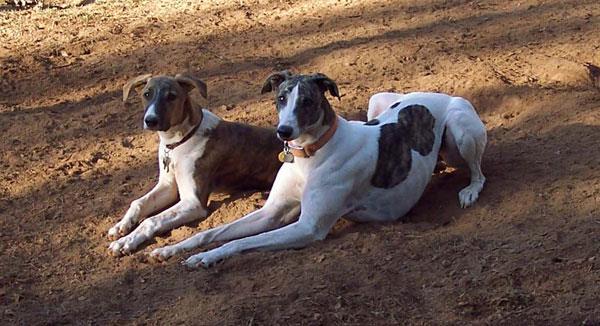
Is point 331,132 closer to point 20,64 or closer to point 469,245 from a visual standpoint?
point 469,245

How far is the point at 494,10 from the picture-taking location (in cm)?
1132

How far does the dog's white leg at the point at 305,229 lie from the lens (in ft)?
20.9

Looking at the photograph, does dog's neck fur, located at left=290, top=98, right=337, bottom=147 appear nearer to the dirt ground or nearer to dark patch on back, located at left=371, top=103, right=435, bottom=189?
dark patch on back, located at left=371, top=103, right=435, bottom=189

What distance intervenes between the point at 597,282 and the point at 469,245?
1.04 meters

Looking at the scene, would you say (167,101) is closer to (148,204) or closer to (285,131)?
(148,204)

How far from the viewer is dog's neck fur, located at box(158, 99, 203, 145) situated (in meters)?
7.50

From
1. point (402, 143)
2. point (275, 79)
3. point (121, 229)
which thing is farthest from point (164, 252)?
point (402, 143)

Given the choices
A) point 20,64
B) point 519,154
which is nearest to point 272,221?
point 519,154

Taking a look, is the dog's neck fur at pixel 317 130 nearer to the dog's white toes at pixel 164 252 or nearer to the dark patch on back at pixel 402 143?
the dark patch on back at pixel 402 143

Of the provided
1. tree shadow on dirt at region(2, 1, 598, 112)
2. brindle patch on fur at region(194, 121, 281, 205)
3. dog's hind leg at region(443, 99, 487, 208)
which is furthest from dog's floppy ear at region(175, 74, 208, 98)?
tree shadow on dirt at region(2, 1, 598, 112)

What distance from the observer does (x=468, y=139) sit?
24.1 ft

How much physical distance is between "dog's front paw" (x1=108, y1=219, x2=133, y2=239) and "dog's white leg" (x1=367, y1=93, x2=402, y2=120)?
244 cm

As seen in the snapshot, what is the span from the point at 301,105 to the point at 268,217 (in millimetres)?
1014

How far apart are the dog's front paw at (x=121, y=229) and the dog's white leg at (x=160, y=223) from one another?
0.49 ft
